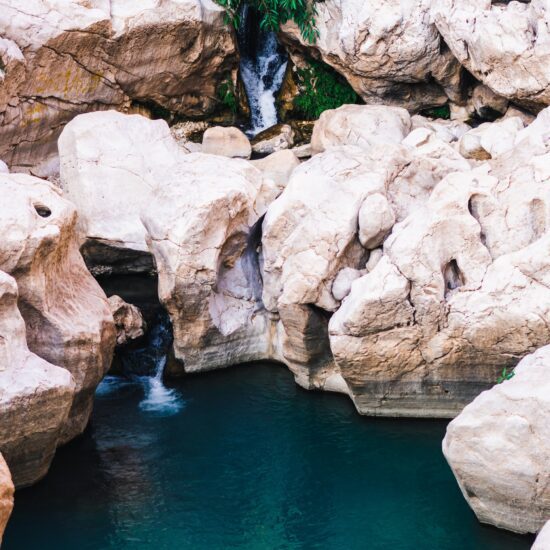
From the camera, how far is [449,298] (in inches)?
543

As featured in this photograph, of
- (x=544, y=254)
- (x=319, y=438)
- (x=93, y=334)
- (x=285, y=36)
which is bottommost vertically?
(x=319, y=438)

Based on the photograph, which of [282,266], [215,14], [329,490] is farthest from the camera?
[215,14]

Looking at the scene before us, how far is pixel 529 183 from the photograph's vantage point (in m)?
13.9

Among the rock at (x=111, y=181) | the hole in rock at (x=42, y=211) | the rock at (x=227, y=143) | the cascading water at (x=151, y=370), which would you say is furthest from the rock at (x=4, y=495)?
the rock at (x=227, y=143)

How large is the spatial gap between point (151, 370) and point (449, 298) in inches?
204

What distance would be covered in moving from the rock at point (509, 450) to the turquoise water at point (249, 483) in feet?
1.46

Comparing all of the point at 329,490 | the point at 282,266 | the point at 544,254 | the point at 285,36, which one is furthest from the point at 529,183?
the point at 285,36

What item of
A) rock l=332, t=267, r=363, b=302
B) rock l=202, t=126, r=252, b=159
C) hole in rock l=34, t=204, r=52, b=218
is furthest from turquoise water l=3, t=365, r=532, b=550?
rock l=202, t=126, r=252, b=159

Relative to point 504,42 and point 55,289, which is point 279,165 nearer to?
point 504,42

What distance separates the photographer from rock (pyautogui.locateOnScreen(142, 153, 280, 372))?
15344 mm

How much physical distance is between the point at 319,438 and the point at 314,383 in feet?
4.76

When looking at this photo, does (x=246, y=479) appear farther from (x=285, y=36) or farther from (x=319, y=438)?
(x=285, y=36)

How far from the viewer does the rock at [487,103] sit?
62.9 ft

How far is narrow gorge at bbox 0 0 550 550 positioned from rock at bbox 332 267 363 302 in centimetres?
3
